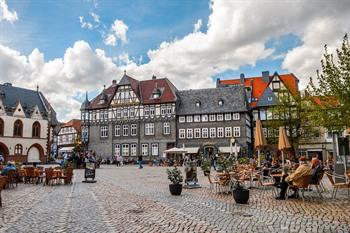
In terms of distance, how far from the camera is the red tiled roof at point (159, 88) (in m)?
→ 53.9

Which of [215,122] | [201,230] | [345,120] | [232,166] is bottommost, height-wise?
[201,230]

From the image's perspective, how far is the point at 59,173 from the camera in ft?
61.5

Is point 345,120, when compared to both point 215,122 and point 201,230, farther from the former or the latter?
point 215,122

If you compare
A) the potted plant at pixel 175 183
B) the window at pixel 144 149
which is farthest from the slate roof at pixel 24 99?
the potted plant at pixel 175 183

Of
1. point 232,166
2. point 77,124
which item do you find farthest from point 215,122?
point 77,124

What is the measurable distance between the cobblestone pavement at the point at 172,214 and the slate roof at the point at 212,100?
3776cm

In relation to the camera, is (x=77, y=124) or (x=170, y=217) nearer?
(x=170, y=217)

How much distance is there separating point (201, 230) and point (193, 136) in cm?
4413

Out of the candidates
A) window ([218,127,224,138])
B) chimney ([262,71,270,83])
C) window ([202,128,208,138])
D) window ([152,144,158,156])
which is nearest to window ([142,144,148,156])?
window ([152,144,158,156])

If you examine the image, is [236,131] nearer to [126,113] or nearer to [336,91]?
[126,113]

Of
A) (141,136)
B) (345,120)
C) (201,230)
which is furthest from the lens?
(141,136)

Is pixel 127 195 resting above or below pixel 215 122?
below

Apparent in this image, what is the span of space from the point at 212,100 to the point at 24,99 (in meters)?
30.9

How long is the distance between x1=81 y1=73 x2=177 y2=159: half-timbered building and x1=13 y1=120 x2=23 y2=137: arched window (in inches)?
433
